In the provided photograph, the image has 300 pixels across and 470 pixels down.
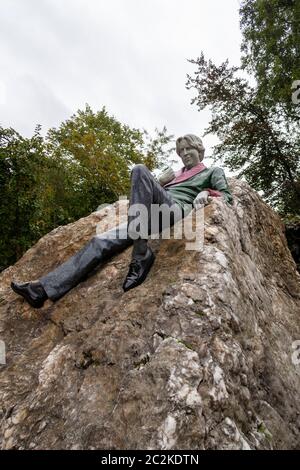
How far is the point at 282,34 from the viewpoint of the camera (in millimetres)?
9539

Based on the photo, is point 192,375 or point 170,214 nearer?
point 192,375

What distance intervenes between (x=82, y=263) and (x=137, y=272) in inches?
22.1

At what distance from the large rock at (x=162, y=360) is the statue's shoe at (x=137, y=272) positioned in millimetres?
56

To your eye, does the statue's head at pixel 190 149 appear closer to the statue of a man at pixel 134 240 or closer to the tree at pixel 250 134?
the statue of a man at pixel 134 240

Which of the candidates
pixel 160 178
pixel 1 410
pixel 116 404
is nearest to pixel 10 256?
pixel 160 178

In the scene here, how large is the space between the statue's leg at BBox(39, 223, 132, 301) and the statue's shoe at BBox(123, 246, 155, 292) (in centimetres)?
44

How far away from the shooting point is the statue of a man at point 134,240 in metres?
2.88

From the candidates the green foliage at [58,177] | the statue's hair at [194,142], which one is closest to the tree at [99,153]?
the green foliage at [58,177]

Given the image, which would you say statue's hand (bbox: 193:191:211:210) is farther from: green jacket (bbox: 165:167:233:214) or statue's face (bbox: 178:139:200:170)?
statue's face (bbox: 178:139:200:170)

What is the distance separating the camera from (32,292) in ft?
10.0

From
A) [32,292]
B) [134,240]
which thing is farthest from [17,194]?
[134,240]

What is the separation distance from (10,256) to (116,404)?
6011 millimetres
